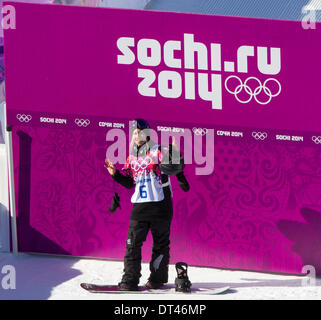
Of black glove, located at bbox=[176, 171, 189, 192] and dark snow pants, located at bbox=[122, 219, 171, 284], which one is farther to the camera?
dark snow pants, located at bbox=[122, 219, 171, 284]

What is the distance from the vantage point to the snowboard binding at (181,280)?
7.47 m

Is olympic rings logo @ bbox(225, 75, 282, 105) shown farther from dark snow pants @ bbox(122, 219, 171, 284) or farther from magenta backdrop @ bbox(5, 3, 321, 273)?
dark snow pants @ bbox(122, 219, 171, 284)

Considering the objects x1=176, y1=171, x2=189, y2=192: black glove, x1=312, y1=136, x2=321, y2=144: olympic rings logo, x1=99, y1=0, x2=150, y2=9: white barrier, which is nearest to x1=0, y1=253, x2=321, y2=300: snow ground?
x1=176, y1=171, x2=189, y2=192: black glove

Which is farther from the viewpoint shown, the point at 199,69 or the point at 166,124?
the point at 166,124

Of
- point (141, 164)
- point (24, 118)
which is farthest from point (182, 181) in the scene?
point (24, 118)

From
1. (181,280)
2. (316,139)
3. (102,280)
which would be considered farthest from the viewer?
(102,280)

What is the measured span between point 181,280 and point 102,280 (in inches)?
35.6

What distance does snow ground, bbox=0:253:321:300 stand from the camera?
744 centimetres

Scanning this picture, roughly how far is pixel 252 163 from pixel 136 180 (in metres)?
1.20

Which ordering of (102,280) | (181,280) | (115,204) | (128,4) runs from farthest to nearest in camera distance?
(128,4)
(102,280)
(115,204)
(181,280)

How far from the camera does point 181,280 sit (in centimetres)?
747

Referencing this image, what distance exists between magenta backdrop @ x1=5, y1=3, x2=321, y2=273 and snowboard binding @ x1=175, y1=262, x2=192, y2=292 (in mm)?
770

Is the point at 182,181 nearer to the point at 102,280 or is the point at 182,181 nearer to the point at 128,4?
the point at 102,280
